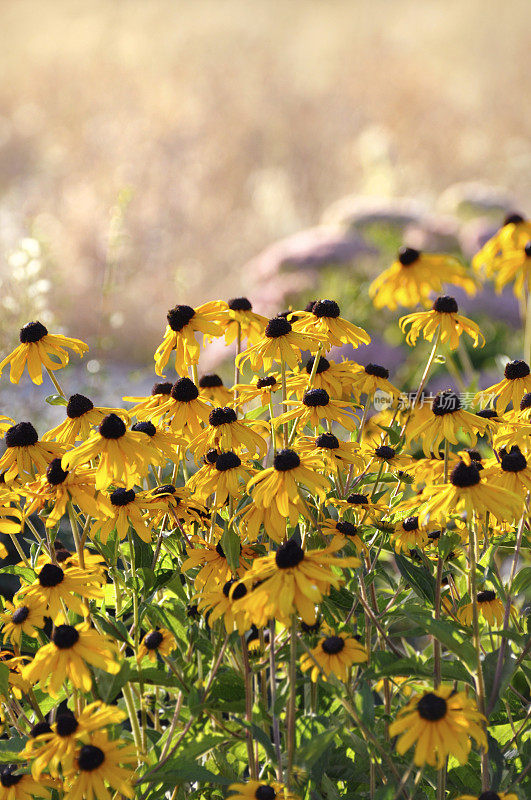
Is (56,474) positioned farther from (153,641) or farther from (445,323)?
(445,323)

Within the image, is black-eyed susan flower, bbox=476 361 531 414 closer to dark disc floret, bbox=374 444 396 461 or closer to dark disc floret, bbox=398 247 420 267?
dark disc floret, bbox=374 444 396 461

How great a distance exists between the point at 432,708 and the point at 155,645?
0.56 meters

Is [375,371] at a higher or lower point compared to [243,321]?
lower

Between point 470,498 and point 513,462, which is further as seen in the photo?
point 513,462

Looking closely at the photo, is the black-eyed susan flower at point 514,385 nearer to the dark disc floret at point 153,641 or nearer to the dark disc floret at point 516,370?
the dark disc floret at point 516,370

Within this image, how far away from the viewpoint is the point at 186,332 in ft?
5.70

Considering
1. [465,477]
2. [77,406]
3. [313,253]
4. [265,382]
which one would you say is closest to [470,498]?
[465,477]

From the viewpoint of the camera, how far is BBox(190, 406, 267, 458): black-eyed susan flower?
1.53 m

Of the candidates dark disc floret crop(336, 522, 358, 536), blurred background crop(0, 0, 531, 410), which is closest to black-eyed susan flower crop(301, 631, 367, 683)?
dark disc floret crop(336, 522, 358, 536)

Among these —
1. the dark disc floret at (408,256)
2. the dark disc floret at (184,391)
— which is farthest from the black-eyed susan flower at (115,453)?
the dark disc floret at (408,256)

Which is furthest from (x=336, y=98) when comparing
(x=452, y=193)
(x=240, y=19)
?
(x=452, y=193)

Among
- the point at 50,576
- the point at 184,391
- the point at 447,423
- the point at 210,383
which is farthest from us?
the point at 210,383

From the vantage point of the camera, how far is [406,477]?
1713 millimetres

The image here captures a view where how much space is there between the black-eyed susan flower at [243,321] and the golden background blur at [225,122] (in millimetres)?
4719
